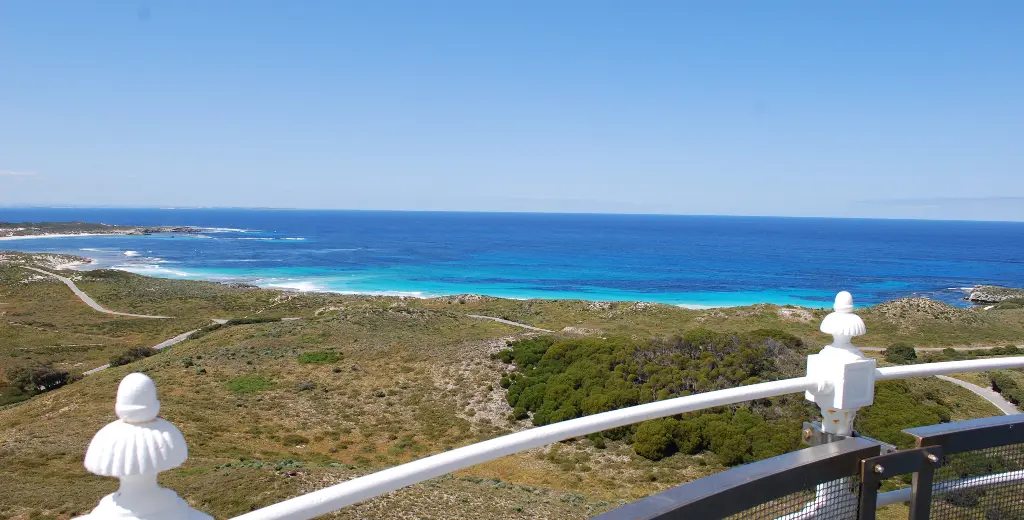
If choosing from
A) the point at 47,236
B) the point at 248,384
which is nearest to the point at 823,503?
the point at 248,384

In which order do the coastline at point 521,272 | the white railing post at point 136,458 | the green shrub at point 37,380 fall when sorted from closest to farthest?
the white railing post at point 136,458, the green shrub at point 37,380, the coastline at point 521,272

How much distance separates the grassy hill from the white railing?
7.41 m

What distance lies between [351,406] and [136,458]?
59.8ft

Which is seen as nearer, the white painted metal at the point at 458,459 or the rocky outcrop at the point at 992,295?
the white painted metal at the point at 458,459

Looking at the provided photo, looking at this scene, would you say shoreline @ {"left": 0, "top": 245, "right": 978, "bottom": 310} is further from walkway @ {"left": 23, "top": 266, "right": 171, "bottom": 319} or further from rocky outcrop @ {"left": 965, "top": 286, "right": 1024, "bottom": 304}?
walkway @ {"left": 23, "top": 266, "right": 171, "bottom": 319}

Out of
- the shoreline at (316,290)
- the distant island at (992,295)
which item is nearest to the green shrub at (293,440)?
the shoreline at (316,290)

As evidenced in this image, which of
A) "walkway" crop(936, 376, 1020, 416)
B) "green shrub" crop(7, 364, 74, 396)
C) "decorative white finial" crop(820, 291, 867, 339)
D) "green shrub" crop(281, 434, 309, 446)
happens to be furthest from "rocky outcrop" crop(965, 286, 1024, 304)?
"green shrub" crop(7, 364, 74, 396)

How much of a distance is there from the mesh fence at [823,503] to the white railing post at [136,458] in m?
1.80

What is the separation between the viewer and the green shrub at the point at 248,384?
19781 mm

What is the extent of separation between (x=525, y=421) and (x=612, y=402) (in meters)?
2.88

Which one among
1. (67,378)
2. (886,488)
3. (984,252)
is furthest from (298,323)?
(984,252)

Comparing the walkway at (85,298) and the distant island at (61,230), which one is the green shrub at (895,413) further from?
the distant island at (61,230)

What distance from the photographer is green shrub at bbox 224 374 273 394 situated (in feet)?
64.9

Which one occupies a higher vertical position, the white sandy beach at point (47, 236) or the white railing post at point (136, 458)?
the white railing post at point (136, 458)
